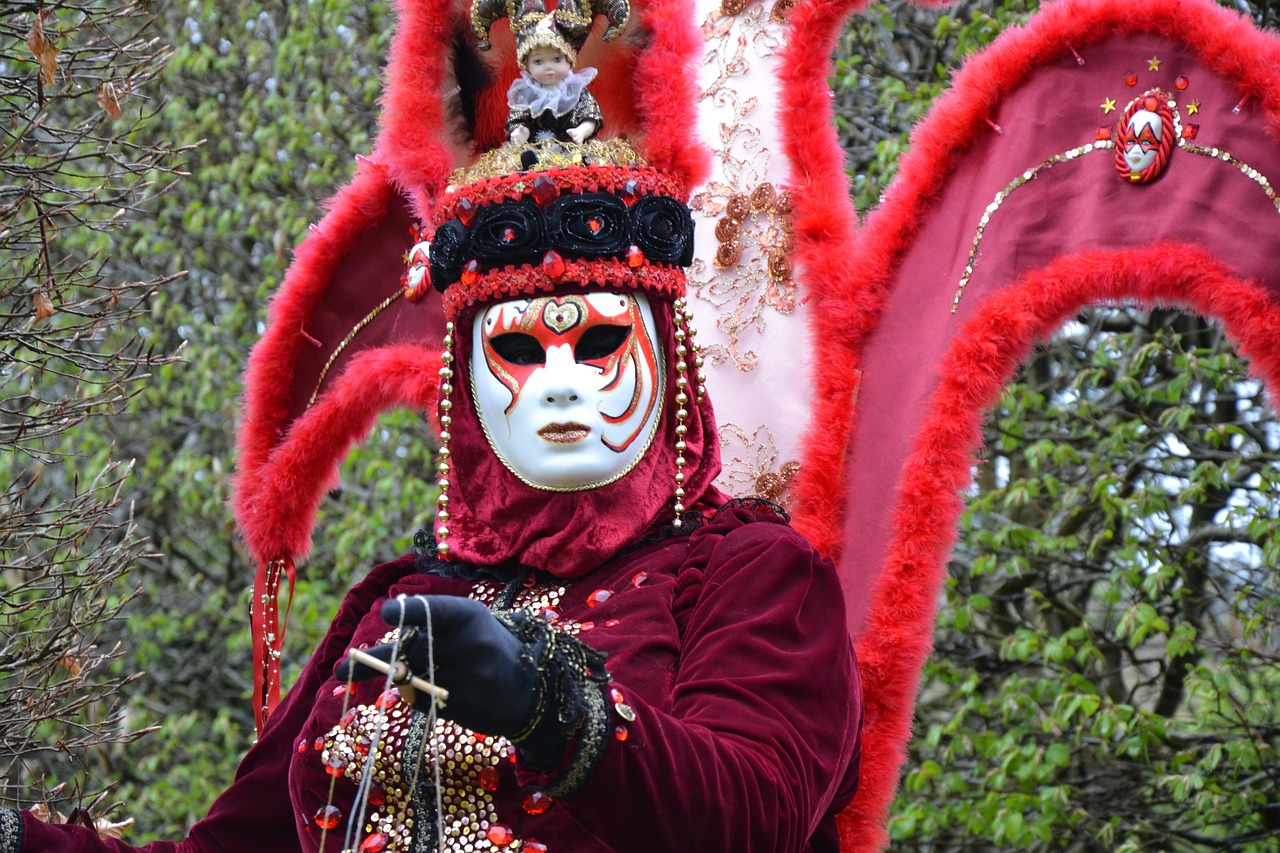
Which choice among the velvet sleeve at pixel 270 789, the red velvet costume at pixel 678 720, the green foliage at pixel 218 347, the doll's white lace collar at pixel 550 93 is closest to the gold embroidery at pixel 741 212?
the doll's white lace collar at pixel 550 93

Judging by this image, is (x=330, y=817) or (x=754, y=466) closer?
(x=330, y=817)

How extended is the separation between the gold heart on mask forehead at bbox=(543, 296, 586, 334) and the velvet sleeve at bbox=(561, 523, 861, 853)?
15.3 inches

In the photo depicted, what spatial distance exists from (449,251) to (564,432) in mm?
368

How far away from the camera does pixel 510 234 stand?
248 centimetres

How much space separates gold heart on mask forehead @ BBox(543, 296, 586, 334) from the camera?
2447 mm

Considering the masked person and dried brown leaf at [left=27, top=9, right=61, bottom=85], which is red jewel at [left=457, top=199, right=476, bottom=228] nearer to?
the masked person

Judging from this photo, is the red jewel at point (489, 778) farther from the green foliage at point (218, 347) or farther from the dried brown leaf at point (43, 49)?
the green foliage at point (218, 347)

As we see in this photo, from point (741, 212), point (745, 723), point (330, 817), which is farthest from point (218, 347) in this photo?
point (745, 723)

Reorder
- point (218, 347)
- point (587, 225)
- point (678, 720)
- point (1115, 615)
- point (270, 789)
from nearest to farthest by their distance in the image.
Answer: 1. point (678, 720)
2. point (587, 225)
3. point (270, 789)
4. point (1115, 615)
5. point (218, 347)

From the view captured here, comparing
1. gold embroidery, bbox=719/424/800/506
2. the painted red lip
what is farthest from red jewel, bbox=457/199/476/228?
gold embroidery, bbox=719/424/800/506

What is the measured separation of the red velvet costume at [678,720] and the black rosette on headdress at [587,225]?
17.7 inches

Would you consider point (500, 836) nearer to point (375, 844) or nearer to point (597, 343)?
point (375, 844)

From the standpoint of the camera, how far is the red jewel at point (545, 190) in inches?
97.3

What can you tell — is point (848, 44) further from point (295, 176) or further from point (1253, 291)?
point (1253, 291)
